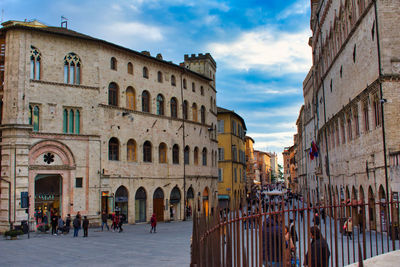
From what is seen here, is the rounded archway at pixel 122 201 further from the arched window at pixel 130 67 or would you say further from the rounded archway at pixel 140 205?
the arched window at pixel 130 67

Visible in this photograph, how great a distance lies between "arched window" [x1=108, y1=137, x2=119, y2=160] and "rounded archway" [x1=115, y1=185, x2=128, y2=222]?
2485 mm

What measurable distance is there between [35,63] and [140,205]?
14170mm

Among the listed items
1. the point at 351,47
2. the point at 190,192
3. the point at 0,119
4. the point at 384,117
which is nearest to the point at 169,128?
the point at 190,192

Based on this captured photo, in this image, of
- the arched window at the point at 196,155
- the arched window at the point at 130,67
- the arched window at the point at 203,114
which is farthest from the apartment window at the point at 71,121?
the arched window at the point at 203,114

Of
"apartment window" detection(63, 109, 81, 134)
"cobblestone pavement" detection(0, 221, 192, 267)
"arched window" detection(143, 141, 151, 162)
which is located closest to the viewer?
"cobblestone pavement" detection(0, 221, 192, 267)

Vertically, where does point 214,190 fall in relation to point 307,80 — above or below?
below

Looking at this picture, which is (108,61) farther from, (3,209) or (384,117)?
(384,117)

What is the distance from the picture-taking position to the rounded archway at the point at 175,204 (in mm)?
40844

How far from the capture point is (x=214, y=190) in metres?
48.7

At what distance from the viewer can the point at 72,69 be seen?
111 ft

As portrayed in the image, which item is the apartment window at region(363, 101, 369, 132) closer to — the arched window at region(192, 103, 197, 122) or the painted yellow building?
the arched window at region(192, 103, 197, 122)

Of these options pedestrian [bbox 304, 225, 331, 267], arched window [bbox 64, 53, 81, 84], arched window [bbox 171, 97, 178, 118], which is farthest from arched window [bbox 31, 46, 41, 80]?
pedestrian [bbox 304, 225, 331, 267]

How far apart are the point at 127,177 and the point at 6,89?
37.3 feet

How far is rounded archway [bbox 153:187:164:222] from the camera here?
39.2 metres
